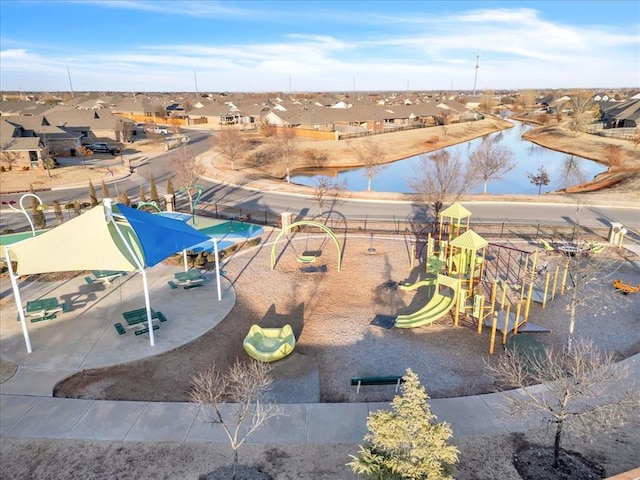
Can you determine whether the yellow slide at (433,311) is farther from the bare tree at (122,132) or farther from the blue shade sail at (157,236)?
the bare tree at (122,132)

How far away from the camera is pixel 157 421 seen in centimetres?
1184

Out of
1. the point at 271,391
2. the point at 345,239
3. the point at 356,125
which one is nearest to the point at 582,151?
the point at 356,125

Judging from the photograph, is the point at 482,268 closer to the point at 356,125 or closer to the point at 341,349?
the point at 341,349

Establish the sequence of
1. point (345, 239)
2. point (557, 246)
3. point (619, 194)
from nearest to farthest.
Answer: point (557, 246), point (345, 239), point (619, 194)

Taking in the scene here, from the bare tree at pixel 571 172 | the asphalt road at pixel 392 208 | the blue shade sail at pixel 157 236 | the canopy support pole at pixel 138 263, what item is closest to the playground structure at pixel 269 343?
the canopy support pole at pixel 138 263

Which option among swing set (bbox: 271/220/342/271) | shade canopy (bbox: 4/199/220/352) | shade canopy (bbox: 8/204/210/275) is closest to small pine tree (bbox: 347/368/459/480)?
shade canopy (bbox: 4/199/220/352)

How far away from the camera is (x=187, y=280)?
19828 millimetres

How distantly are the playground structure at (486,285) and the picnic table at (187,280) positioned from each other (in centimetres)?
912

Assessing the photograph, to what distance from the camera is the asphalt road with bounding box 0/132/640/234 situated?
30.6 metres

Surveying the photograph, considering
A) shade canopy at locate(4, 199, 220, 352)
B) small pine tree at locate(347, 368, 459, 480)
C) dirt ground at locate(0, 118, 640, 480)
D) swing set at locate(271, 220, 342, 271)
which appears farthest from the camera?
swing set at locate(271, 220, 342, 271)

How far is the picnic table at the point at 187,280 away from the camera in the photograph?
19.8m

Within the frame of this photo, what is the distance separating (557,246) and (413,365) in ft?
48.5

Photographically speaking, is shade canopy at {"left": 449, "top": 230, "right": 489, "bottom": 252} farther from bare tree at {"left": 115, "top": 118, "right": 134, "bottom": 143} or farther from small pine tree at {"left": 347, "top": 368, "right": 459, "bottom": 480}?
bare tree at {"left": 115, "top": 118, "right": 134, "bottom": 143}

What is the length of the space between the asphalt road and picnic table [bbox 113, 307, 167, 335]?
54.1ft
